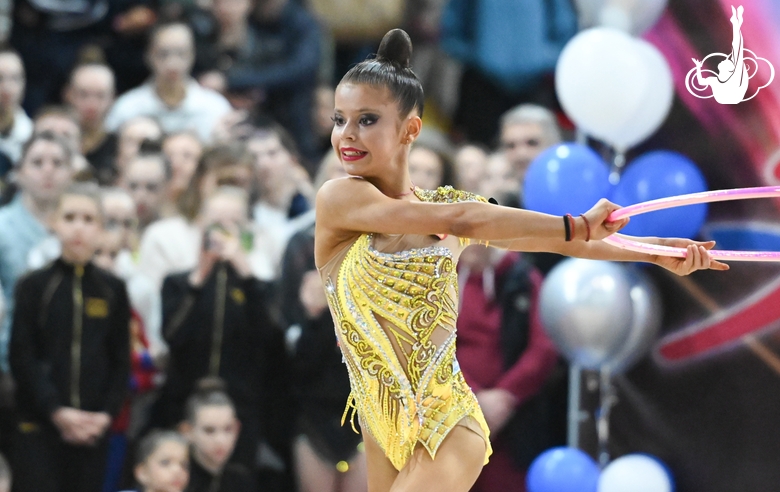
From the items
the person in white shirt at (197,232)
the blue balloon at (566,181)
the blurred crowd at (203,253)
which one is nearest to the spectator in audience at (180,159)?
the blurred crowd at (203,253)

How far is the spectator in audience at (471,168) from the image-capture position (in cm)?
662

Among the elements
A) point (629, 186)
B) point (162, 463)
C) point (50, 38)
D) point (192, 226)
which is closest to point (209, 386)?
point (162, 463)

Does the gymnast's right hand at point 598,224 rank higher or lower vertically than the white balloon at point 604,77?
lower

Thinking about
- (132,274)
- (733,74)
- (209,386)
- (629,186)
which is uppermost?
(733,74)

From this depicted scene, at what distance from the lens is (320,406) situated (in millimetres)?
6008

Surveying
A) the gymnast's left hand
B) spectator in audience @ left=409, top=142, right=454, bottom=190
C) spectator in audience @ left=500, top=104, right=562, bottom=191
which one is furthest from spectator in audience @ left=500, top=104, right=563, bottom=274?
the gymnast's left hand

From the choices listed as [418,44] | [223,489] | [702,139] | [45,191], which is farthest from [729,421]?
[45,191]

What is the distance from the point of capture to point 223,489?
19.3 feet

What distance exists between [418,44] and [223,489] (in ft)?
10.8

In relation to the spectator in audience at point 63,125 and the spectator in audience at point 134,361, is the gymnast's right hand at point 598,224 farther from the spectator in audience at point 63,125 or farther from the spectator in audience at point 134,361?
the spectator in audience at point 63,125

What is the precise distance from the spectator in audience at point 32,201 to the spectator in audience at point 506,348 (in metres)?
2.18

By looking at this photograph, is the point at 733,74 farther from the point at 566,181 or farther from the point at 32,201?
the point at 32,201

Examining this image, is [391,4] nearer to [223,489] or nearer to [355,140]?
[223,489]

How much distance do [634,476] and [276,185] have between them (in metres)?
2.60
